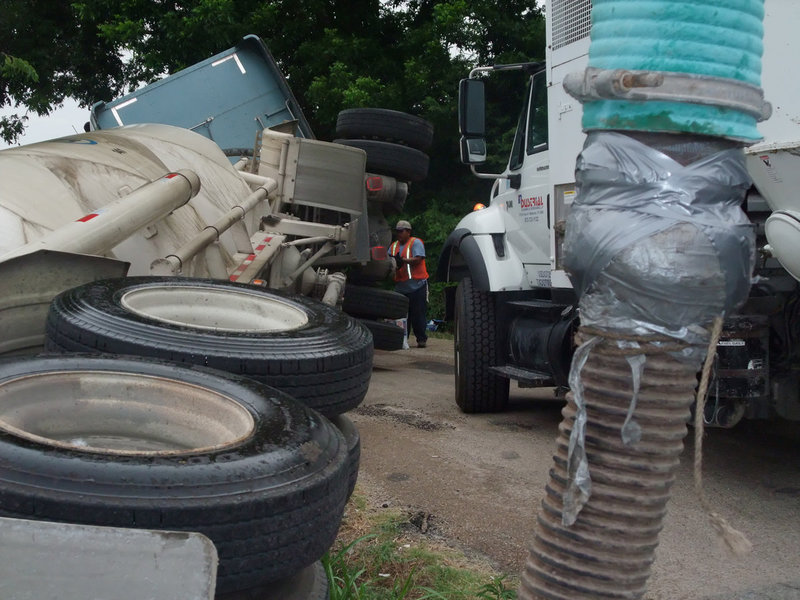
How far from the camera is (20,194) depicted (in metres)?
4.47

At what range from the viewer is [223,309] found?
13.6 feet

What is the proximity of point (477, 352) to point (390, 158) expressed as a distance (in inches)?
114

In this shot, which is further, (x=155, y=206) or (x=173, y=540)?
(x=155, y=206)

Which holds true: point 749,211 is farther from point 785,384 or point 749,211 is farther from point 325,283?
point 325,283

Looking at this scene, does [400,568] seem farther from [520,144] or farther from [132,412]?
[520,144]

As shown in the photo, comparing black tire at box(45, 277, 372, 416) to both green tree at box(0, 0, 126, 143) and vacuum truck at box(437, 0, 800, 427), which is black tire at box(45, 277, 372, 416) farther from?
green tree at box(0, 0, 126, 143)

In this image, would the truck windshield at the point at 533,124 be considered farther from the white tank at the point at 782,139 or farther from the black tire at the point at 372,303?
the black tire at the point at 372,303

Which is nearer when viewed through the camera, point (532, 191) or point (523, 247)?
point (532, 191)

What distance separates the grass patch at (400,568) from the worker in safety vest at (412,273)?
7.72m

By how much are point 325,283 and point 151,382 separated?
14.7 feet

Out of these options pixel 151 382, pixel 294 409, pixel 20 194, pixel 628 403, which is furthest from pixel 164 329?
pixel 628 403

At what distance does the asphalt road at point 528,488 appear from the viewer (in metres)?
3.63

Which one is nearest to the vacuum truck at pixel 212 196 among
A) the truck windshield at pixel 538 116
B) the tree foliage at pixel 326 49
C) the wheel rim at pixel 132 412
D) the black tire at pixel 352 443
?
the wheel rim at pixel 132 412

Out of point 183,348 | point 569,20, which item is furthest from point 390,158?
point 183,348
